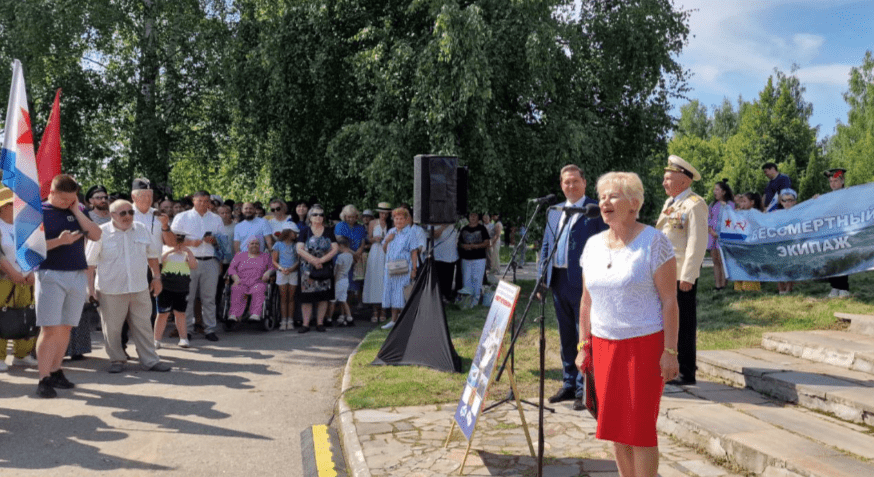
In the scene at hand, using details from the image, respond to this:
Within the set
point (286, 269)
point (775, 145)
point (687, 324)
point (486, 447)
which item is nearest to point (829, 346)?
point (687, 324)

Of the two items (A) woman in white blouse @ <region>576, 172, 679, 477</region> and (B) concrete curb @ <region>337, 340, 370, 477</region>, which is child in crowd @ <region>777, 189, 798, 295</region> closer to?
(B) concrete curb @ <region>337, 340, 370, 477</region>

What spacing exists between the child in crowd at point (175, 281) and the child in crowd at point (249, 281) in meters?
1.44

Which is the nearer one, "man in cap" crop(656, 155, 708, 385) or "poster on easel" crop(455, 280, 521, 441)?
"poster on easel" crop(455, 280, 521, 441)

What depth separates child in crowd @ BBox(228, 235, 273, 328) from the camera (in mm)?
11586

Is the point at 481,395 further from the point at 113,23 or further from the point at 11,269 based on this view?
the point at 113,23

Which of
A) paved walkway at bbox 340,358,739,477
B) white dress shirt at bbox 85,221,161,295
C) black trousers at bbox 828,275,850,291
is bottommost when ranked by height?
paved walkway at bbox 340,358,739,477

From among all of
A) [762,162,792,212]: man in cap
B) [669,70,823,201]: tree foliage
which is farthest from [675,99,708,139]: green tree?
[762,162,792,212]: man in cap

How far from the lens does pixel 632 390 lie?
3.76 metres

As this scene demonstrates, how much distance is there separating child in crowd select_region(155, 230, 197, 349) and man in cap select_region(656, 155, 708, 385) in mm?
6509

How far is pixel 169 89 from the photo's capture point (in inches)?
800

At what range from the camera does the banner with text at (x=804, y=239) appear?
10.4 meters

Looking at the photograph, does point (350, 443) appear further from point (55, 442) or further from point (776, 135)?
point (776, 135)

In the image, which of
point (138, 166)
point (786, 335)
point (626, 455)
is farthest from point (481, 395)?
point (138, 166)

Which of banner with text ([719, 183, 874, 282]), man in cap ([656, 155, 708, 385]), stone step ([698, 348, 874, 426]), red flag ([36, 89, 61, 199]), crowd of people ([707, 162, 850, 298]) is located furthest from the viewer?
crowd of people ([707, 162, 850, 298])
